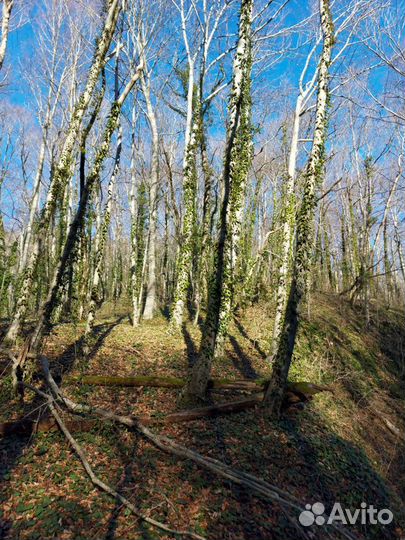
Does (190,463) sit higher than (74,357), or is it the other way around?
(74,357)

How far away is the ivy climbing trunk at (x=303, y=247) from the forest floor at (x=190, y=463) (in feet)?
2.72

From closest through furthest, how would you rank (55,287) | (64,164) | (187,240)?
(55,287) → (64,164) → (187,240)

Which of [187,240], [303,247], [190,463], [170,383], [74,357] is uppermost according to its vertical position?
[187,240]

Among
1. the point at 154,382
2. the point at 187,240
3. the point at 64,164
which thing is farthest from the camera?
the point at 187,240

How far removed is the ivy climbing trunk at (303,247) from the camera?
649 cm

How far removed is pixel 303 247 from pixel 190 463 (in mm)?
4376

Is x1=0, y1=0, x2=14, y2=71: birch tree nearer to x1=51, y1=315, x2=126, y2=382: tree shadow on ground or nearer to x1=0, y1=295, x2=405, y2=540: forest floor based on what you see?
x1=0, y1=295, x2=405, y2=540: forest floor

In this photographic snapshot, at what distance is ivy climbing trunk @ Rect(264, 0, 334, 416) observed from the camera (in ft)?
21.3

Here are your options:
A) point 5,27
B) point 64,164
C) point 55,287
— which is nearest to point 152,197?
point 5,27

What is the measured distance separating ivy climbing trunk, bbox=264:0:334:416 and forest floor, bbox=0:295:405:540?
32.7 inches

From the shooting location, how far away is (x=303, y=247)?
6.61 metres

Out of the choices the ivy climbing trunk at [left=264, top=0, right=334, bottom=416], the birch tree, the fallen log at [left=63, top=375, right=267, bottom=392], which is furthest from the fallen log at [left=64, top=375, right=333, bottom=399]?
A: the birch tree

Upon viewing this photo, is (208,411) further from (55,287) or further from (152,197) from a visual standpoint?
(152,197)

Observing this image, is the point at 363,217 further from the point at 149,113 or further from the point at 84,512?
the point at 84,512
